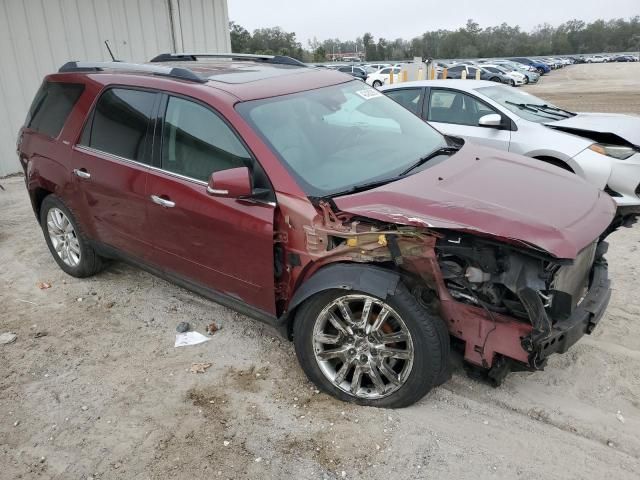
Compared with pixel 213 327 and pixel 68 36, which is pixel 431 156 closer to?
pixel 213 327

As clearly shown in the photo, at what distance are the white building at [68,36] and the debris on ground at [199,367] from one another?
24.6ft

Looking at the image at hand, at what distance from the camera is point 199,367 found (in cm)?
343

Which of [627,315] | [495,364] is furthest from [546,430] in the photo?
[627,315]

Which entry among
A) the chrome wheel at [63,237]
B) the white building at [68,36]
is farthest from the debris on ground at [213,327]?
the white building at [68,36]

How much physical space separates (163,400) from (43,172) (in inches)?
98.1

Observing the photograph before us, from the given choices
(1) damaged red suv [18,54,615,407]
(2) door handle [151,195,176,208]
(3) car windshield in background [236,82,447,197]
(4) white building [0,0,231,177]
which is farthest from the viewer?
(4) white building [0,0,231,177]

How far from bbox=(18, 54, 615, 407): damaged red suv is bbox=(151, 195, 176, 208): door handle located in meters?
0.01

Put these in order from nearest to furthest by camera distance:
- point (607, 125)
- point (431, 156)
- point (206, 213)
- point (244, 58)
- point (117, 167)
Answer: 1. point (206, 213)
2. point (431, 156)
3. point (117, 167)
4. point (244, 58)
5. point (607, 125)

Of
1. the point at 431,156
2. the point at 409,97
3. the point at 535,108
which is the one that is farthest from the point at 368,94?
the point at 535,108

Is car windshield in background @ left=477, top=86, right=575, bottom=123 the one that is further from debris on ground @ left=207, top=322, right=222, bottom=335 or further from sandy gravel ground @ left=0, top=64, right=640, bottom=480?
debris on ground @ left=207, top=322, right=222, bottom=335

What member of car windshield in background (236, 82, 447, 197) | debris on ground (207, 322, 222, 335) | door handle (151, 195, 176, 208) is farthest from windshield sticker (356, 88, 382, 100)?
debris on ground (207, 322, 222, 335)

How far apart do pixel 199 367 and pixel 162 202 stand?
3.68 feet

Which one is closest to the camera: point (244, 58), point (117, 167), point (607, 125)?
point (117, 167)

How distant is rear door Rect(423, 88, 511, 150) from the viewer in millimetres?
6230
